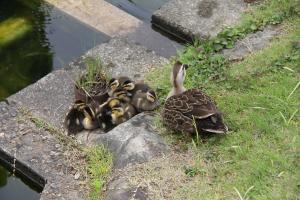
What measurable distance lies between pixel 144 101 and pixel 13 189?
4.70 ft

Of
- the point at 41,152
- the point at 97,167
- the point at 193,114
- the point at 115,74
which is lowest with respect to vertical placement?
the point at 41,152

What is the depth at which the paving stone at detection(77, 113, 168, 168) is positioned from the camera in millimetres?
5594

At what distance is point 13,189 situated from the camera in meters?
5.79

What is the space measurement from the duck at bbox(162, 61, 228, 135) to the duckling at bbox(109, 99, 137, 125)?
43cm

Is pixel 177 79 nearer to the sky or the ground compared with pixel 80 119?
nearer to the sky

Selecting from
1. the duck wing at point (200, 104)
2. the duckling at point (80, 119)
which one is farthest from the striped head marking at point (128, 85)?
the duck wing at point (200, 104)

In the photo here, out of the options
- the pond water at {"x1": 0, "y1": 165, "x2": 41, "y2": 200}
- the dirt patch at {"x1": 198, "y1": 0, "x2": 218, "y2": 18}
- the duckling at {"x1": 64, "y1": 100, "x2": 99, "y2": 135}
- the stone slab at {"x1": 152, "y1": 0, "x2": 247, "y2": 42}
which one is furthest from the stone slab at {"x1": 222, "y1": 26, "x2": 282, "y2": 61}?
the pond water at {"x1": 0, "y1": 165, "x2": 41, "y2": 200}

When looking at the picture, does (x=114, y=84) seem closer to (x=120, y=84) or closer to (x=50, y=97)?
(x=120, y=84)

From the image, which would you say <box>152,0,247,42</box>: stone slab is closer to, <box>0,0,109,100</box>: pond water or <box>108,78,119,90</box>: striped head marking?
<box>0,0,109,100</box>: pond water

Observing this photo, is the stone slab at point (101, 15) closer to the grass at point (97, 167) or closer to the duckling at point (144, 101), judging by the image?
the duckling at point (144, 101)

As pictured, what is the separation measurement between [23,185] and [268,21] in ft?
10.6

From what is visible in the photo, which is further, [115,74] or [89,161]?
[115,74]

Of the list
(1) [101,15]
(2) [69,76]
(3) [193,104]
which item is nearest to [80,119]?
(2) [69,76]

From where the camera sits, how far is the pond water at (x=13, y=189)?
18.8 feet
